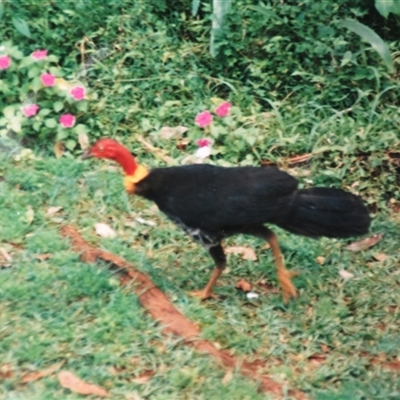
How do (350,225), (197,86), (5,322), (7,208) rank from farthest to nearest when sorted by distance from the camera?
(197,86) → (7,208) → (350,225) → (5,322)

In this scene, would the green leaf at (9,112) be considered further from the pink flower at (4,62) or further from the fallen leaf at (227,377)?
the fallen leaf at (227,377)

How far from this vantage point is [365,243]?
6152 millimetres

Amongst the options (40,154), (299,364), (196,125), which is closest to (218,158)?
(196,125)

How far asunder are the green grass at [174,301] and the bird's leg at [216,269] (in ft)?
0.22

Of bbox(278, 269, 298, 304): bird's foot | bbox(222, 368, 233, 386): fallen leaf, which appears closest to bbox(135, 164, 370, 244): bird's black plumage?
bbox(278, 269, 298, 304): bird's foot

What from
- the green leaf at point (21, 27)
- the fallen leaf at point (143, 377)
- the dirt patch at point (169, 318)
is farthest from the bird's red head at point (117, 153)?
the green leaf at point (21, 27)

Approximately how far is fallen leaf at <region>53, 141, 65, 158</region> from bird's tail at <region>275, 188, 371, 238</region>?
220 cm

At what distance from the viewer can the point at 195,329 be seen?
5047mm

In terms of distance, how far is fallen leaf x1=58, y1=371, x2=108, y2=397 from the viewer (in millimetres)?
4445

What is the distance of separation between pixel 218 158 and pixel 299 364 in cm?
235

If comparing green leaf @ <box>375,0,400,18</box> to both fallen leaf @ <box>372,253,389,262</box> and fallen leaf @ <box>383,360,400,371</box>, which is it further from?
fallen leaf @ <box>383,360,400,371</box>

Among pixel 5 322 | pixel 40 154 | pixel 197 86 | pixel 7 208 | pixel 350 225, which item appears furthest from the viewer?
pixel 197 86

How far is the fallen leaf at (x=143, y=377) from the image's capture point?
4.59 metres

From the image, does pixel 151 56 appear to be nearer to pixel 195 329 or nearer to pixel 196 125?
pixel 196 125
